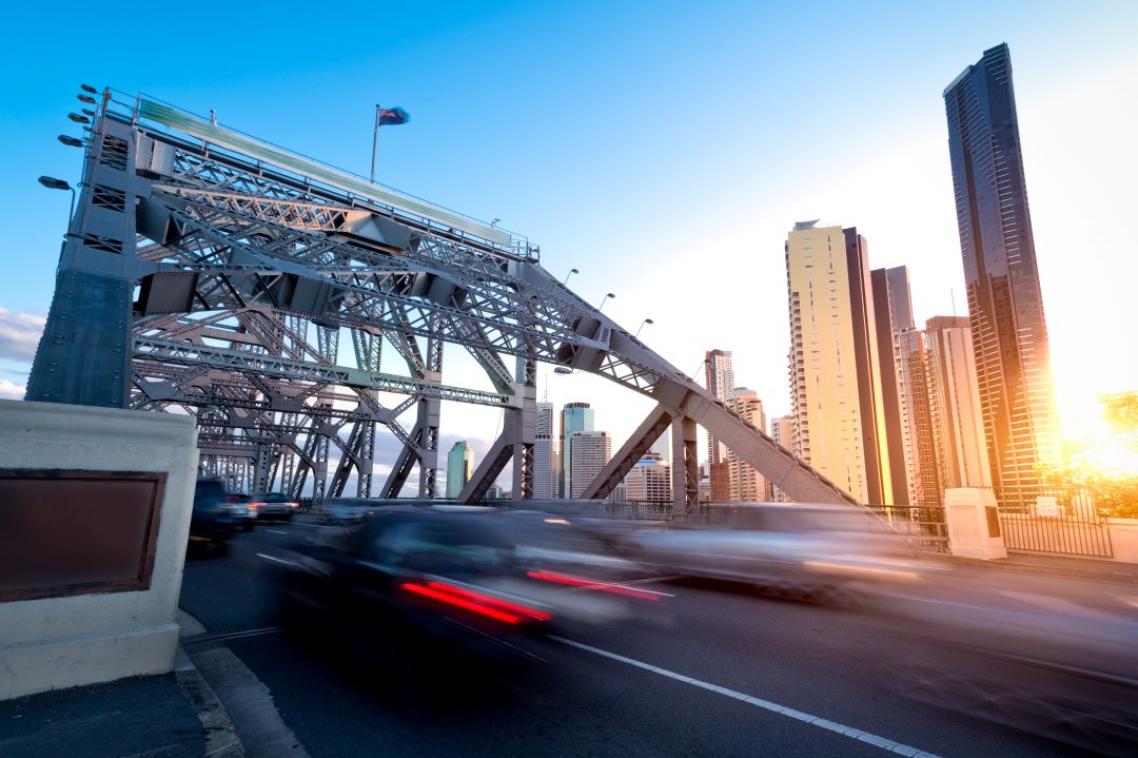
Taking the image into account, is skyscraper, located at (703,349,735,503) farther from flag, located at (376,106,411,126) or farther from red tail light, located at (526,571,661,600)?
red tail light, located at (526,571,661,600)

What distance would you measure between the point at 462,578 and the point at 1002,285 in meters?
118

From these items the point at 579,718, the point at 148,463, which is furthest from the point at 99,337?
the point at 579,718

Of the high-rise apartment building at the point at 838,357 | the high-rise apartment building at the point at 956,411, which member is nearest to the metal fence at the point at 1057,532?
the high-rise apartment building at the point at 838,357

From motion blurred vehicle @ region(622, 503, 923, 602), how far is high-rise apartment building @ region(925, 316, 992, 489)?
11012 cm

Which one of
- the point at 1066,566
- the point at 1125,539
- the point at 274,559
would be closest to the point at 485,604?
the point at 274,559

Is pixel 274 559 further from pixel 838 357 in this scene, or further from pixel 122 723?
pixel 838 357

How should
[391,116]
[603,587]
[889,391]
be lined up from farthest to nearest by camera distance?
[889,391] → [391,116] → [603,587]

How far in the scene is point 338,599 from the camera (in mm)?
9375

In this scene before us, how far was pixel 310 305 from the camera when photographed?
1889cm

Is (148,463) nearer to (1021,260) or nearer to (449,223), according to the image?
(449,223)

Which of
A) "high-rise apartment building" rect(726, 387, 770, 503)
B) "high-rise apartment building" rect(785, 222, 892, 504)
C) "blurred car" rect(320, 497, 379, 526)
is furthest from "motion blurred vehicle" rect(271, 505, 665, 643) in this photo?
"high-rise apartment building" rect(726, 387, 770, 503)

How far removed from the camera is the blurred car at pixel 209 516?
17.2 m

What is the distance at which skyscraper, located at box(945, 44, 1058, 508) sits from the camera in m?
90.5

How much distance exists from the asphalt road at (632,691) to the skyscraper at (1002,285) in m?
106
